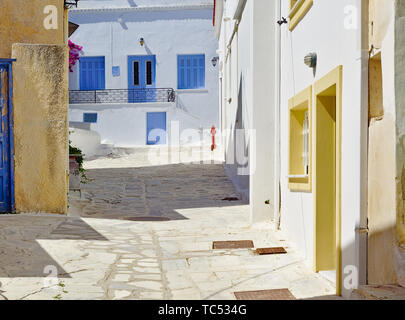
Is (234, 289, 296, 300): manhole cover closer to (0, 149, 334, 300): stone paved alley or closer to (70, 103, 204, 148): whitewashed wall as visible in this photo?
(0, 149, 334, 300): stone paved alley

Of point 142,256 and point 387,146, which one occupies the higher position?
point 387,146

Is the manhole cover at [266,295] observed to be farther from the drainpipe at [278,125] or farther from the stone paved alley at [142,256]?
the drainpipe at [278,125]

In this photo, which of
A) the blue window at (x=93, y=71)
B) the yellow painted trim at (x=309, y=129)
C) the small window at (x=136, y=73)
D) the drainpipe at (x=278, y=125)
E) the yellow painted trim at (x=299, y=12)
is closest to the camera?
the yellow painted trim at (x=309, y=129)

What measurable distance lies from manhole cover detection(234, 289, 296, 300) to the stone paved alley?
0.33ft

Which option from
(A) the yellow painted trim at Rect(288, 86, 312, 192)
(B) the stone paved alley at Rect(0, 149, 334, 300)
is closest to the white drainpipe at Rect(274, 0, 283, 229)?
(B) the stone paved alley at Rect(0, 149, 334, 300)

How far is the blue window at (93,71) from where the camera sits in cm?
2788

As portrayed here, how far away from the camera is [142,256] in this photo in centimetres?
663

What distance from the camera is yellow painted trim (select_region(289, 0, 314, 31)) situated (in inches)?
238

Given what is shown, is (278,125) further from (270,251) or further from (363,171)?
(363,171)

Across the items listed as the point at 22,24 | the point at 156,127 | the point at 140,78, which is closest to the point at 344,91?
the point at 22,24

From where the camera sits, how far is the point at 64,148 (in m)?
8.79

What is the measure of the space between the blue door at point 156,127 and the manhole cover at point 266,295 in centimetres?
2204

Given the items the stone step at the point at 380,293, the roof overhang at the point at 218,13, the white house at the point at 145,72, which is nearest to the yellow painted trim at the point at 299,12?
the stone step at the point at 380,293

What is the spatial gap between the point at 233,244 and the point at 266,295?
2.41m
